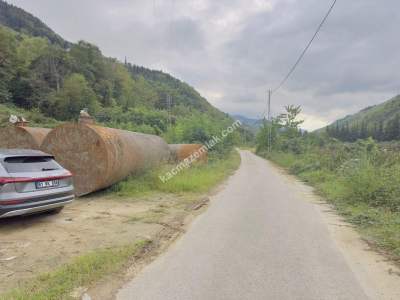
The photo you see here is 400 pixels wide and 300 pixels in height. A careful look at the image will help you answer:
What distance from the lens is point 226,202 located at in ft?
29.8

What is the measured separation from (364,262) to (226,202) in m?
4.83

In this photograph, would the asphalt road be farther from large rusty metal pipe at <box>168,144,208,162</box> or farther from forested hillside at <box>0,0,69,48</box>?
forested hillside at <box>0,0,69,48</box>

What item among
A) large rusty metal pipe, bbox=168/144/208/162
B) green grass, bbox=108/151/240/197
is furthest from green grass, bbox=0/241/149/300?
large rusty metal pipe, bbox=168/144/208/162

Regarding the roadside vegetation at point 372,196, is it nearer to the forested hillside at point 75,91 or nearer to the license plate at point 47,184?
the license plate at point 47,184

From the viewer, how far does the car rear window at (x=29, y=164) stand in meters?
5.62

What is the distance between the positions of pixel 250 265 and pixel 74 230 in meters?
3.45

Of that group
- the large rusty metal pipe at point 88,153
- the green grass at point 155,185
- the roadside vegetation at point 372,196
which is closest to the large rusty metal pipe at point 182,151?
the green grass at point 155,185

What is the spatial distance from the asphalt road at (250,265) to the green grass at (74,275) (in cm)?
46

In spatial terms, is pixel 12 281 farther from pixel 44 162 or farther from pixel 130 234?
pixel 44 162

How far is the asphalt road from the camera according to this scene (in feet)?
11.6

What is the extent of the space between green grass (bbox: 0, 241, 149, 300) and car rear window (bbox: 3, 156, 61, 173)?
7.88ft

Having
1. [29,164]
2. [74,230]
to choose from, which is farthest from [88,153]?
[74,230]

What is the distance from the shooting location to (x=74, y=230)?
5844mm

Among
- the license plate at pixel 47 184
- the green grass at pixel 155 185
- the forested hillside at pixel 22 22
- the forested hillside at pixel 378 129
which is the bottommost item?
the green grass at pixel 155 185
